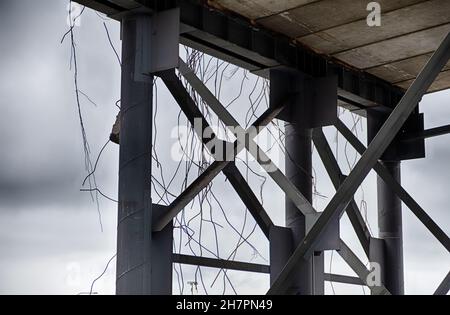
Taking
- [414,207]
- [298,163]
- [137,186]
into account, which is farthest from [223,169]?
[414,207]

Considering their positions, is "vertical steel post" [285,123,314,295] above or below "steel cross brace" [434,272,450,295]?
above

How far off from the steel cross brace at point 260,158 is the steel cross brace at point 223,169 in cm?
26

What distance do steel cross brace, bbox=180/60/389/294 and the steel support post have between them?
2.98 ft

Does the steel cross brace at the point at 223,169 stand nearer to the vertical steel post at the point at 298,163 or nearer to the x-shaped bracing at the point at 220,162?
the x-shaped bracing at the point at 220,162

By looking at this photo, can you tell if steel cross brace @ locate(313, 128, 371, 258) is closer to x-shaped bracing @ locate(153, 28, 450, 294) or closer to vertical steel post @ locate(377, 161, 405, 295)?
vertical steel post @ locate(377, 161, 405, 295)

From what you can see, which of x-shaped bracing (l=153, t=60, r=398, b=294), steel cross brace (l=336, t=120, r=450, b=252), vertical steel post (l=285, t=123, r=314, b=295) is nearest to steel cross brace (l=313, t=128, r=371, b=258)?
vertical steel post (l=285, t=123, r=314, b=295)

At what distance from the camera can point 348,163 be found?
1794 cm

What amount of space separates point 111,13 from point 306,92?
12.5 feet

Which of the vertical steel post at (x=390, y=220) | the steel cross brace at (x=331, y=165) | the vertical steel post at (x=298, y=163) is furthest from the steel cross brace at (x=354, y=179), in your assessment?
the vertical steel post at (x=390, y=220)

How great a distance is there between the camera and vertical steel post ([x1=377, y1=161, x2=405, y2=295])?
16.7 m

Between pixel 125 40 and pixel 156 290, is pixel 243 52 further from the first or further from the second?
pixel 156 290

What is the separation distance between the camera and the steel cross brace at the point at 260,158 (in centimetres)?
1269
